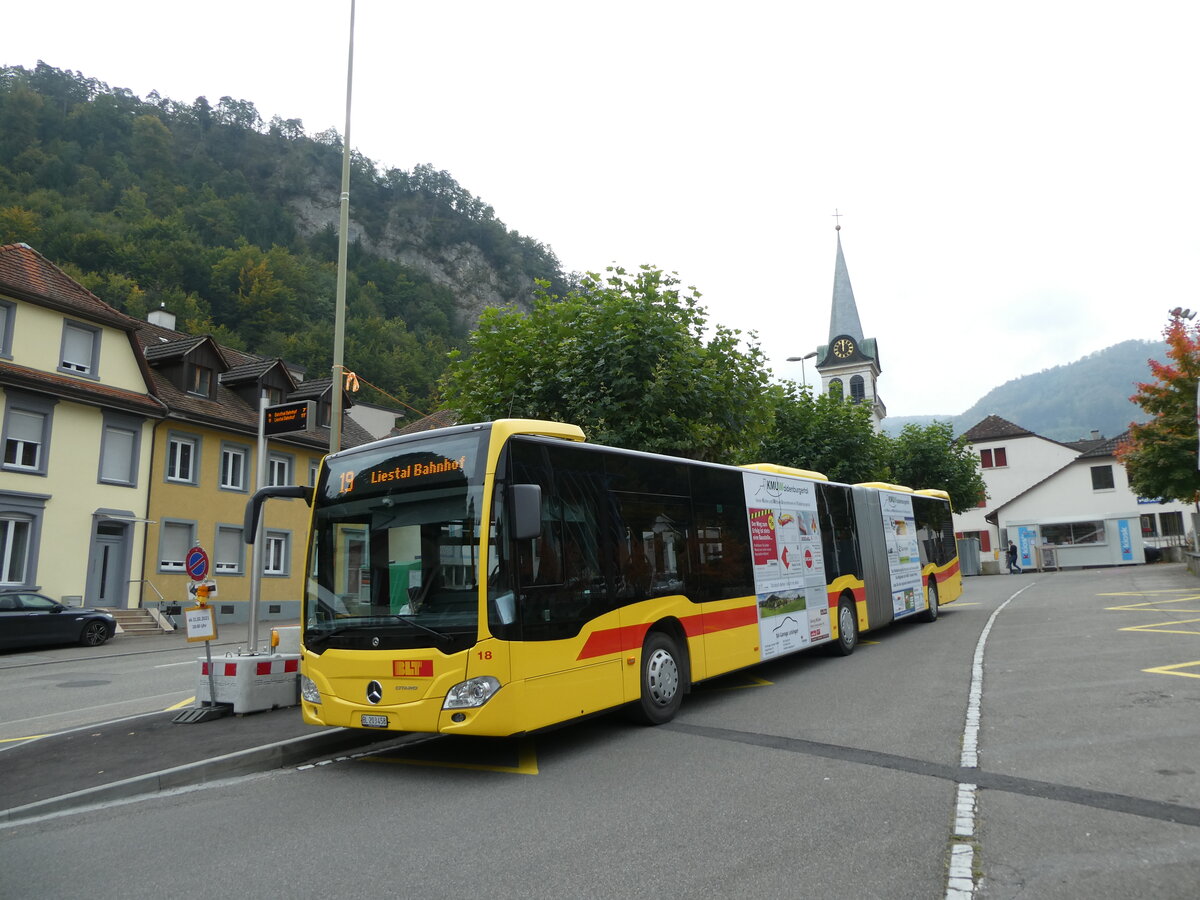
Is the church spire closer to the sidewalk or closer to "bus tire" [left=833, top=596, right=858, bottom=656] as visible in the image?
"bus tire" [left=833, top=596, right=858, bottom=656]

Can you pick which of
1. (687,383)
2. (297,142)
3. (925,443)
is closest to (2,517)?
(687,383)

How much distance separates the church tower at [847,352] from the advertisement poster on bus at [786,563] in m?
67.8

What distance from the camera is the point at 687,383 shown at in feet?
46.5

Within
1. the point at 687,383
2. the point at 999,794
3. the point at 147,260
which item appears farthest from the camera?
the point at 147,260

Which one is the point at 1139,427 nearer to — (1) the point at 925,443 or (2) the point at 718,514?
(1) the point at 925,443

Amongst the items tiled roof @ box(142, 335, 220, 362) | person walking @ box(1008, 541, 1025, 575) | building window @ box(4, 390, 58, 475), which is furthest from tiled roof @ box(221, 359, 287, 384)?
person walking @ box(1008, 541, 1025, 575)

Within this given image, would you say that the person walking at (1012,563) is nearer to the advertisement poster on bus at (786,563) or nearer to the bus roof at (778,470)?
the bus roof at (778,470)

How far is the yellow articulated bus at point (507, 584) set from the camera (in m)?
6.60

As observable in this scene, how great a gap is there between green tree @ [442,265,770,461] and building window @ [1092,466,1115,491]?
151 ft

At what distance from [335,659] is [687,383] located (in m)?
8.50

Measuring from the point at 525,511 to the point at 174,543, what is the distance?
25.1 m

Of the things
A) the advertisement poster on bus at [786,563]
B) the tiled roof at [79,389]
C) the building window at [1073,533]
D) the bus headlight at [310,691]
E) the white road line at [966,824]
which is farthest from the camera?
the building window at [1073,533]

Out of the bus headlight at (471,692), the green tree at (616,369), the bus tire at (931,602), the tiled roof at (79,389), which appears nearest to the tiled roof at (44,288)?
the tiled roof at (79,389)

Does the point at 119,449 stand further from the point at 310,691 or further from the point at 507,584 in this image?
the point at 507,584
